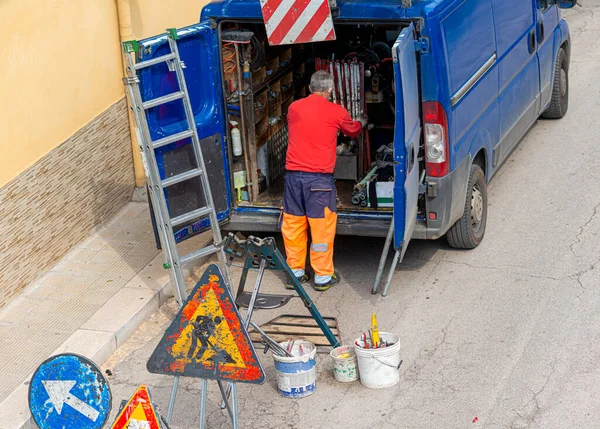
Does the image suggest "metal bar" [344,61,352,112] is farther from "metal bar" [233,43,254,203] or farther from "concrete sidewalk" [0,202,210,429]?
"concrete sidewalk" [0,202,210,429]

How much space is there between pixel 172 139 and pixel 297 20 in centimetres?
132

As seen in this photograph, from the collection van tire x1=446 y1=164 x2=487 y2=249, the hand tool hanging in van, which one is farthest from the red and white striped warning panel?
van tire x1=446 y1=164 x2=487 y2=249

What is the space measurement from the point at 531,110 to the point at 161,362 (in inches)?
224

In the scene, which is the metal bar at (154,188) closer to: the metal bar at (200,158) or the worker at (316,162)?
the metal bar at (200,158)

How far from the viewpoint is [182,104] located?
7.58 m

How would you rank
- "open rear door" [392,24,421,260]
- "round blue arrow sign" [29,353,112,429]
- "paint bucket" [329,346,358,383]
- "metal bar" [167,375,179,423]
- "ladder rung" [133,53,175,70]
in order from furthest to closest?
"ladder rung" [133,53,175,70], "open rear door" [392,24,421,260], "paint bucket" [329,346,358,383], "metal bar" [167,375,179,423], "round blue arrow sign" [29,353,112,429]

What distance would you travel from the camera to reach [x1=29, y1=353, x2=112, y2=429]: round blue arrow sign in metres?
5.33

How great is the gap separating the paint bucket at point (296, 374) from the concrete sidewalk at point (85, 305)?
1433 mm

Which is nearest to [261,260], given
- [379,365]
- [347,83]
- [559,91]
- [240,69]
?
[379,365]

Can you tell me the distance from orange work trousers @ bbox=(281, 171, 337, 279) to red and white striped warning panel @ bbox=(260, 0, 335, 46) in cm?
108

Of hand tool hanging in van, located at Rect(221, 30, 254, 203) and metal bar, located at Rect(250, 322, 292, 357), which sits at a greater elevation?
hand tool hanging in van, located at Rect(221, 30, 254, 203)

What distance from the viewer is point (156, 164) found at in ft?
24.0

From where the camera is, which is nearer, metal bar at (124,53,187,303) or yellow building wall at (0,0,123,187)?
metal bar at (124,53,187,303)

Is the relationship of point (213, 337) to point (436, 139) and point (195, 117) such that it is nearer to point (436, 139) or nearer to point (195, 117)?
point (195, 117)
